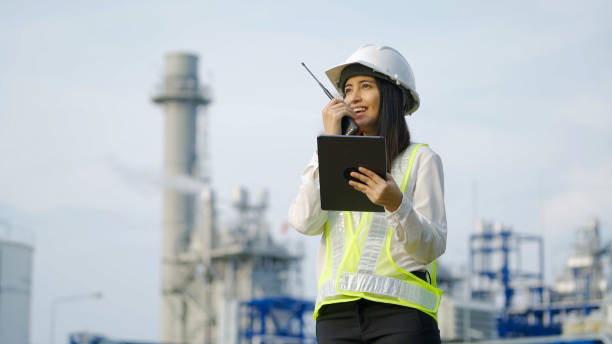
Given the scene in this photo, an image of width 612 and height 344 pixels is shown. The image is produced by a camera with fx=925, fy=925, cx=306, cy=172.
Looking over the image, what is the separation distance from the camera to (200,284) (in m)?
48.3

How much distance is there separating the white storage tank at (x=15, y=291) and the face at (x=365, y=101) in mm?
28168

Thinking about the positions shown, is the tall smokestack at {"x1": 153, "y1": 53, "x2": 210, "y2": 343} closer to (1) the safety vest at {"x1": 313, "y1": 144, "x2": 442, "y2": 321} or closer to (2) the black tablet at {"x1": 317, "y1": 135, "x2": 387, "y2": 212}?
(1) the safety vest at {"x1": 313, "y1": 144, "x2": 442, "y2": 321}

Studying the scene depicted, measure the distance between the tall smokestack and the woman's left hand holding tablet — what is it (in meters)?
45.8

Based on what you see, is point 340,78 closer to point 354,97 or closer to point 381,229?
point 354,97

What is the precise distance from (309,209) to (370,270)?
335mm

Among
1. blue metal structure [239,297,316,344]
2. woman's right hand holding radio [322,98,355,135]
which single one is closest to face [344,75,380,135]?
woman's right hand holding radio [322,98,355,135]

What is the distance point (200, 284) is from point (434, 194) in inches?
1794

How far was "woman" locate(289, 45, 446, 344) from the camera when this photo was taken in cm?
333

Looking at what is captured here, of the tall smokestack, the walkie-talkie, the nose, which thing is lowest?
the walkie-talkie

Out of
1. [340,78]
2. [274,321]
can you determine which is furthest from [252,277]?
[340,78]

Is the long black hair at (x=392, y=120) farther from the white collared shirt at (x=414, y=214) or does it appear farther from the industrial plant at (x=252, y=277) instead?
the industrial plant at (x=252, y=277)

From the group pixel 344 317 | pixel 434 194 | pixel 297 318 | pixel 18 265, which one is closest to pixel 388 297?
pixel 344 317

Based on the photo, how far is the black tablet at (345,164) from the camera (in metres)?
3.11

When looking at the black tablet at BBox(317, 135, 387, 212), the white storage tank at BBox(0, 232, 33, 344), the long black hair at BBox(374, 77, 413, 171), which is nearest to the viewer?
the black tablet at BBox(317, 135, 387, 212)
